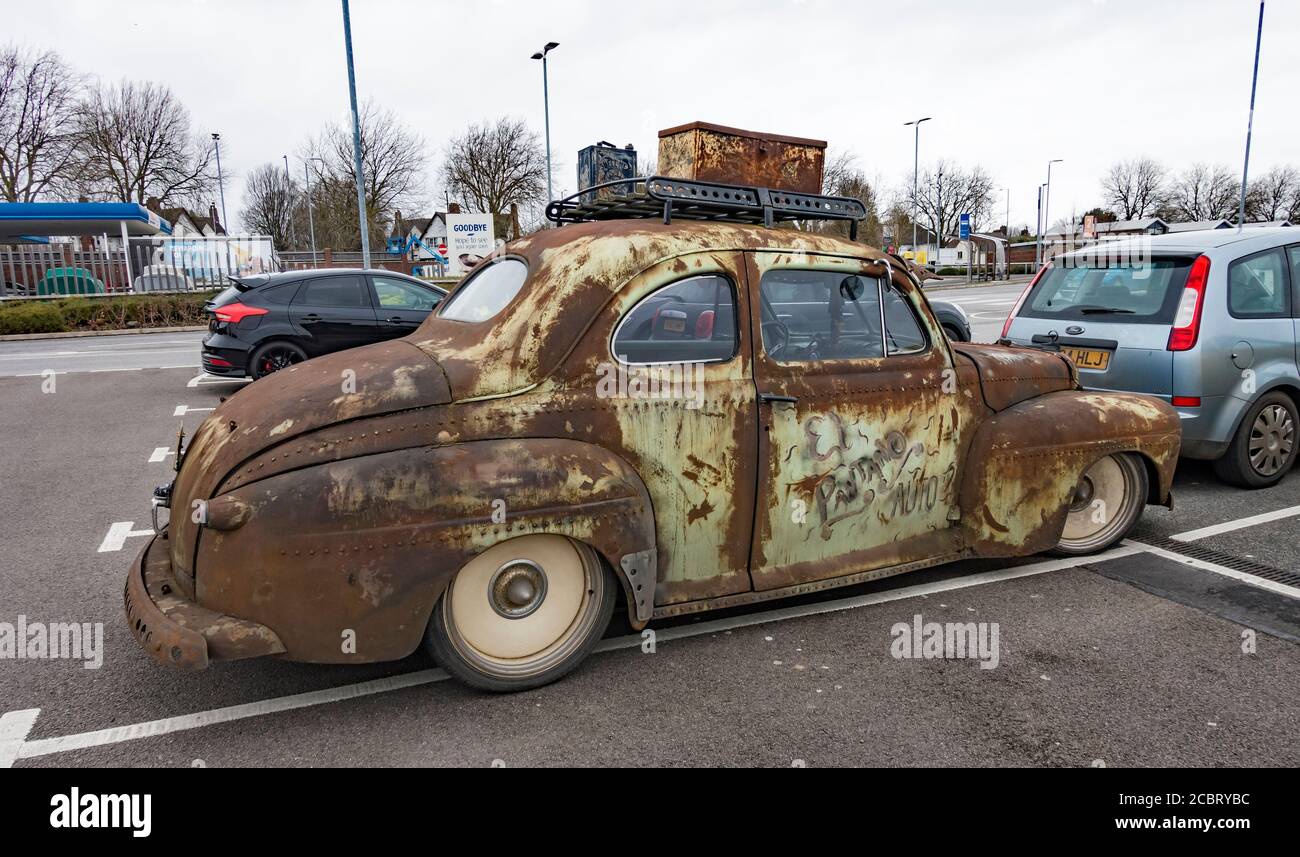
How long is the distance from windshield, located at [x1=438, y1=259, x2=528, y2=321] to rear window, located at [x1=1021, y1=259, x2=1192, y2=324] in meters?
4.74

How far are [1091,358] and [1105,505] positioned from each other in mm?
1802

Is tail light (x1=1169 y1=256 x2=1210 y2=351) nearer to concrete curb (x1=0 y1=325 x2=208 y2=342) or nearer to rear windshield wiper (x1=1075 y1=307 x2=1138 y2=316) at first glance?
rear windshield wiper (x1=1075 y1=307 x2=1138 y2=316)

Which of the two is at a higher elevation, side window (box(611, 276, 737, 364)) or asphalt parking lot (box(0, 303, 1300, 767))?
side window (box(611, 276, 737, 364))

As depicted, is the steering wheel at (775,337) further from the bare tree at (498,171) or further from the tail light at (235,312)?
the bare tree at (498,171)

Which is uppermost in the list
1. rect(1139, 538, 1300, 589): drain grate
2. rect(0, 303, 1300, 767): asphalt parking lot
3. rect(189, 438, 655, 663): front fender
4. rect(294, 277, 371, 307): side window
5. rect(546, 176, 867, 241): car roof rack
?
rect(546, 176, 867, 241): car roof rack

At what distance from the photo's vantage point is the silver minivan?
5.85 m

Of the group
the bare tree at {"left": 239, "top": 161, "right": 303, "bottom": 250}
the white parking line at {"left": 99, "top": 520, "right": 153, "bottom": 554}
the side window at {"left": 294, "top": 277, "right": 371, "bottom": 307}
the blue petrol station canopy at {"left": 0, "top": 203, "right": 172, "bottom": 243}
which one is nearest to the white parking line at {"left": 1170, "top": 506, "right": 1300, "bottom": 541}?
the white parking line at {"left": 99, "top": 520, "right": 153, "bottom": 554}

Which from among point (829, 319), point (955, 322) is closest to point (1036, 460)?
point (829, 319)

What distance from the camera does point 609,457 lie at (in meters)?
3.33

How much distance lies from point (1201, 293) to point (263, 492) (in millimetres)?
6127

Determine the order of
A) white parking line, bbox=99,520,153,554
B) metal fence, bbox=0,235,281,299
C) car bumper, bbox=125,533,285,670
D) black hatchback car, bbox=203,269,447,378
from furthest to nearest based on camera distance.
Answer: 1. metal fence, bbox=0,235,281,299
2. black hatchback car, bbox=203,269,447,378
3. white parking line, bbox=99,520,153,554
4. car bumper, bbox=125,533,285,670

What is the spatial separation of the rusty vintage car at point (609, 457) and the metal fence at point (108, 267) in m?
30.5

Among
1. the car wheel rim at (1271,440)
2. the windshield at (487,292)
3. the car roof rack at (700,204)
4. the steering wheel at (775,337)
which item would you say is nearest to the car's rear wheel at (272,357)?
the windshield at (487,292)
